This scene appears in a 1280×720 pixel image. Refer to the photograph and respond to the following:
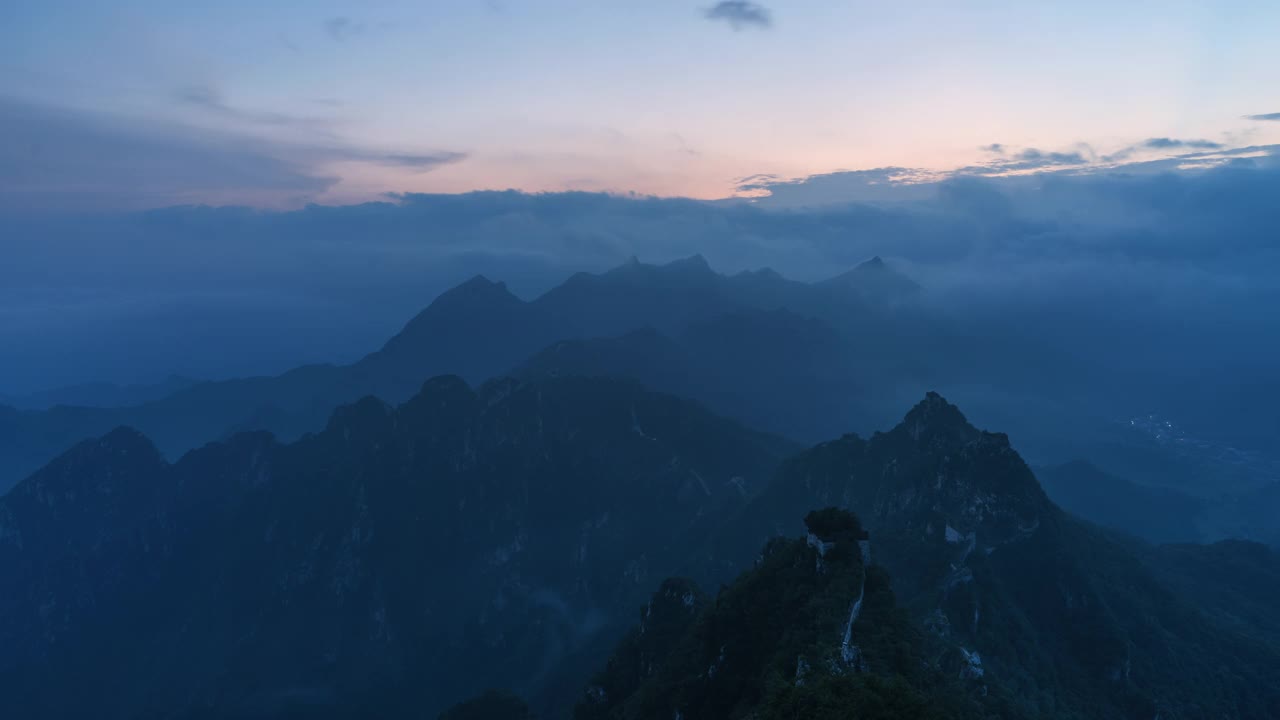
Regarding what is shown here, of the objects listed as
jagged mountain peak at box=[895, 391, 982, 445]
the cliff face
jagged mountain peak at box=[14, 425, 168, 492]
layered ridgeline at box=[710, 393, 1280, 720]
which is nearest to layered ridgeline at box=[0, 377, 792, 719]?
jagged mountain peak at box=[14, 425, 168, 492]

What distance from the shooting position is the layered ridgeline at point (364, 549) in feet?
471

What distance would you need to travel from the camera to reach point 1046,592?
79.0 m

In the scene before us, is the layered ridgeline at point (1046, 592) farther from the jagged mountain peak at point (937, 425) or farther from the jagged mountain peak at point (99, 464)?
the jagged mountain peak at point (99, 464)

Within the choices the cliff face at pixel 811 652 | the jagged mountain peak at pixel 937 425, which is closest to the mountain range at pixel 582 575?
the cliff face at pixel 811 652

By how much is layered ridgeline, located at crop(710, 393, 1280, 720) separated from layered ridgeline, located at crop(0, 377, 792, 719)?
57334mm

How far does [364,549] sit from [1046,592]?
13867 centimetres

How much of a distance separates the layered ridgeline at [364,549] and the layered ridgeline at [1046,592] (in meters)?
57.3

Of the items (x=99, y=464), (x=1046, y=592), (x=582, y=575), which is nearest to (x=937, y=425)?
(x=1046, y=592)

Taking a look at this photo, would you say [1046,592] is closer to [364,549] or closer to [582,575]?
[582,575]

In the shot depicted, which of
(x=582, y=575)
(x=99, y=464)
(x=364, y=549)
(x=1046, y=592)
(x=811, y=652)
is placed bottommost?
(x=582, y=575)

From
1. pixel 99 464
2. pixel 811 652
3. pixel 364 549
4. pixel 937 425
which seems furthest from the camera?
pixel 99 464

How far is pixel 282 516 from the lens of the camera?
169625 mm

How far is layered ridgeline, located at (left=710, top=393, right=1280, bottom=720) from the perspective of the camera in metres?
68.1

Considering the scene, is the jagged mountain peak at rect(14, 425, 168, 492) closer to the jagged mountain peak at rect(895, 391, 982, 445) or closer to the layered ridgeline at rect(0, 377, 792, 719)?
the layered ridgeline at rect(0, 377, 792, 719)
